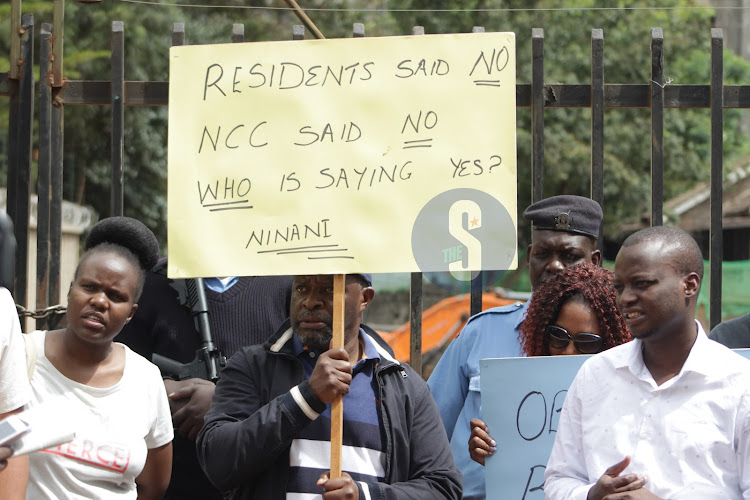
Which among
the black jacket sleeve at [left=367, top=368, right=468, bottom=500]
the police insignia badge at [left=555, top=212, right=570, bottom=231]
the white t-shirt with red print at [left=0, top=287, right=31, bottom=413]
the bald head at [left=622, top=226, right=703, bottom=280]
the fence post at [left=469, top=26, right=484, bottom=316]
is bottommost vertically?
the black jacket sleeve at [left=367, top=368, right=468, bottom=500]

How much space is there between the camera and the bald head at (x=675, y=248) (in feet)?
9.04

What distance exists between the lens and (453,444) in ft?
11.8

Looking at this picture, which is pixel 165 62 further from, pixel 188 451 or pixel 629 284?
pixel 629 284

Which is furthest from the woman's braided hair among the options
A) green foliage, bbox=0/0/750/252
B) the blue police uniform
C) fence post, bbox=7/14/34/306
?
green foliage, bbox=0/0/750/252

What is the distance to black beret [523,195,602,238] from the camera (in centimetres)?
376

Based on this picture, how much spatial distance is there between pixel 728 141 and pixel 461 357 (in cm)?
1773

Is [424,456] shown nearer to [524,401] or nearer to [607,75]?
[524,401]

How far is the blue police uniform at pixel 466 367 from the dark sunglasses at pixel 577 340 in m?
0.21

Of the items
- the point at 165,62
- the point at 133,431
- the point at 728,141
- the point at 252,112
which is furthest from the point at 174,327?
the point at 728,141

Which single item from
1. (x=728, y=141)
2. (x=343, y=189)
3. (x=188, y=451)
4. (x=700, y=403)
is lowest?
(x=188, y=451)

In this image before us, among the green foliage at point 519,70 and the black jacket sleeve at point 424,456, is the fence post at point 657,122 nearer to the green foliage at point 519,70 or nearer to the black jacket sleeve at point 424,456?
the black jacket sleeve at point 424,456

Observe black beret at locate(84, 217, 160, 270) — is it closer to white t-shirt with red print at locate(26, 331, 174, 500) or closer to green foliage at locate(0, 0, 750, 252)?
white t-shirt with red print at locate(26, 331, 174, 500)

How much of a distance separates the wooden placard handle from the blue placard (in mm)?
537

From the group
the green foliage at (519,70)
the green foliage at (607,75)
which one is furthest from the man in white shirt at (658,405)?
the green foliage at (607,75)
